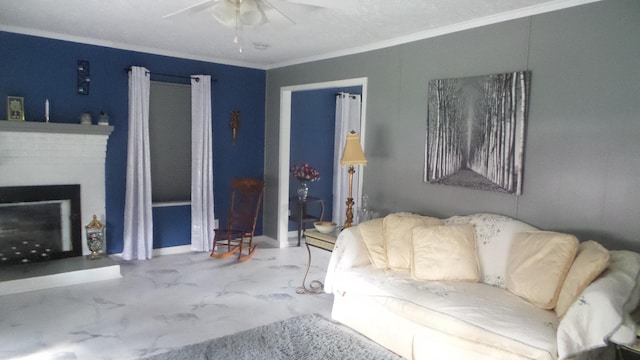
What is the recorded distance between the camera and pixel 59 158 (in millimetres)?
4465

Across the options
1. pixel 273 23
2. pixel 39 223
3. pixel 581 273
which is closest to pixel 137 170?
pixel 39 223

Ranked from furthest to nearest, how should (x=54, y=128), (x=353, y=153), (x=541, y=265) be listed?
(x=54, y=128) → (x=353, y=153) → (x=541, y=265)

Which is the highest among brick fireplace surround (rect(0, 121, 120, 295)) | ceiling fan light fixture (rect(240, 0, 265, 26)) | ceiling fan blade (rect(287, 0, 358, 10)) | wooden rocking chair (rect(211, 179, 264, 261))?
ceiling fan blade (rect(287, 0, 358, 10))

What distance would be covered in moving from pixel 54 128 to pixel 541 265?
4.50 m

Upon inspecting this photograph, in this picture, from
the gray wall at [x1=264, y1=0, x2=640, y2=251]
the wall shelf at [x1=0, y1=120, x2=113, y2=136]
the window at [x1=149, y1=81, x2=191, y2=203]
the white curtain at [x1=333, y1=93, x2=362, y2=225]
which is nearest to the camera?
the gray wall at [x1=264, y1=0, x2=640, y2=251]

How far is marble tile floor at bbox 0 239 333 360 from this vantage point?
9.77ft

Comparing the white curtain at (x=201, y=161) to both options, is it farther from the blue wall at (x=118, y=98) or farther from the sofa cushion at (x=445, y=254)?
the sofa cushion at (x=445, y=254)

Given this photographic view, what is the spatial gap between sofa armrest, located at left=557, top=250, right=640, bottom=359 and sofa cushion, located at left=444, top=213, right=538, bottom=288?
74cm

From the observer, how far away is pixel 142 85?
4.80 m

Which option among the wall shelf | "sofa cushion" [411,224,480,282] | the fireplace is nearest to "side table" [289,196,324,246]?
the wall shelf

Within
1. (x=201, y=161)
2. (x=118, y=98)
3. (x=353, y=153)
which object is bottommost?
(x=201, y=161)

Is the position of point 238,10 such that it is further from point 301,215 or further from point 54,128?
point 301,215

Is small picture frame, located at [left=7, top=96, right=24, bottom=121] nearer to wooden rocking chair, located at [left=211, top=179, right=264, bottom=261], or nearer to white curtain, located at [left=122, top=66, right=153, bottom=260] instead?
white curtain, located at [left=122, top=66, right=153, bottom=260]

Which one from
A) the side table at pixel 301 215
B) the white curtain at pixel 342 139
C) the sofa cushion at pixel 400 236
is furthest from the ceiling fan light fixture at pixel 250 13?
the white curtain at pixel 342 139
